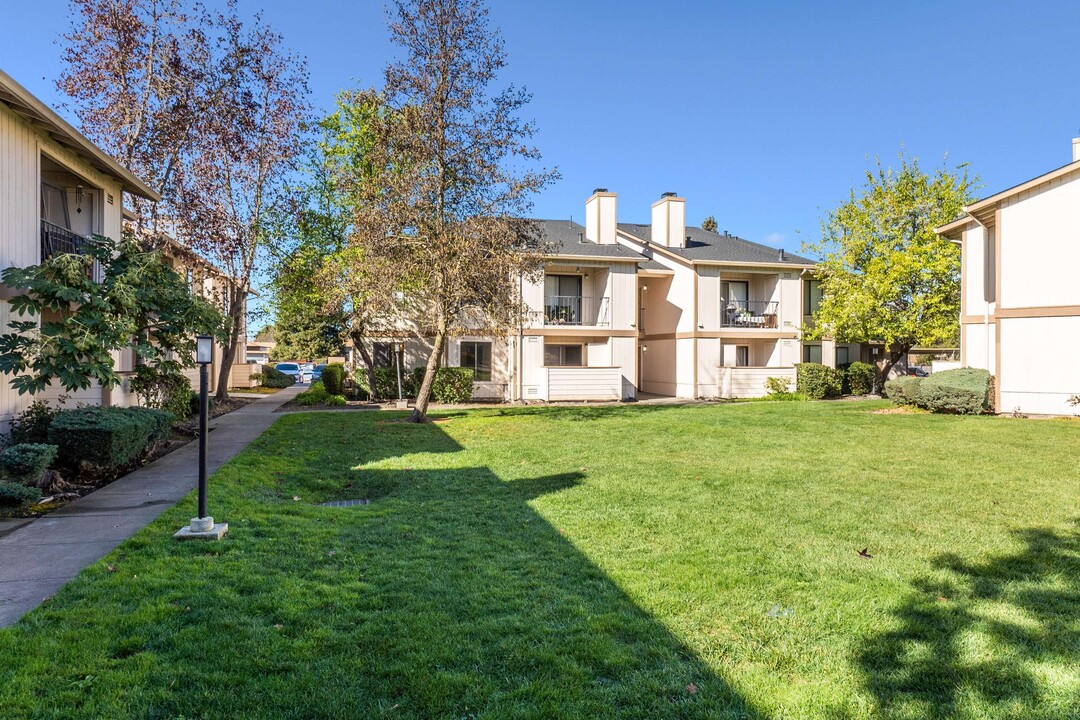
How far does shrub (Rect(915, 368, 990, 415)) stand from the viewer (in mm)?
16781

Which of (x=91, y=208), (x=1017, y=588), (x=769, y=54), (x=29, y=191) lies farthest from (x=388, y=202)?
(x=1017, y=588)

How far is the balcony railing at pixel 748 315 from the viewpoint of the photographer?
2716cm

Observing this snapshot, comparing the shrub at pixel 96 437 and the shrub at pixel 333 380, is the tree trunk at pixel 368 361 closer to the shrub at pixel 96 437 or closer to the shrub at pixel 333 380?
the shrub at pixel 333 380

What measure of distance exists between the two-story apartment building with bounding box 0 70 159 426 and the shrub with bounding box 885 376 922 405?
20.4m

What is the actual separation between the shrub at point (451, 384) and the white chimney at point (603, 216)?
348 inches

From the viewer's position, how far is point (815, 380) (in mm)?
25281

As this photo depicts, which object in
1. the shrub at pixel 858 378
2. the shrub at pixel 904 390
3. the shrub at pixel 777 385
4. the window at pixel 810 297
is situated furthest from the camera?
the window at pixel 810 297

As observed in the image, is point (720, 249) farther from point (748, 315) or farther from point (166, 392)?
point (166, 392)

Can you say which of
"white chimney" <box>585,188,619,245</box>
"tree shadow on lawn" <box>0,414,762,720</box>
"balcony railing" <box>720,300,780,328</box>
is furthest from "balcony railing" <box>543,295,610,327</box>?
"tree shadow on lawn" <box>0,414,762,720</box>

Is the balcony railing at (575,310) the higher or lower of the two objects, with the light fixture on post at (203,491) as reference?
higher

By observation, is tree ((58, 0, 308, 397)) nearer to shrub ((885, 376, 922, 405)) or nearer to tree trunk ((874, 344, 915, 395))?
shrub ((885, 376, 922, 405))

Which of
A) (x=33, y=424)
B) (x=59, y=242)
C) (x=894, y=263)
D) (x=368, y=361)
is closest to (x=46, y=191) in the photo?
(x=59, y=242)

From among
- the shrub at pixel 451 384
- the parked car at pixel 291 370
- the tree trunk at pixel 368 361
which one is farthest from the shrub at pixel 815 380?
the parked car at pixel 291 370

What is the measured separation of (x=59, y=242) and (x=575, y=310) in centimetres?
1794
